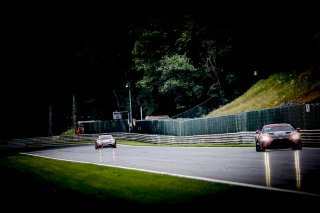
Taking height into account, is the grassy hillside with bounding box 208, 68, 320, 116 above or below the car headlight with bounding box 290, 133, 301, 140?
above

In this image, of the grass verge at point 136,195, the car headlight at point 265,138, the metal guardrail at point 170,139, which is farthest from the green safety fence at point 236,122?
the grass verge at point 136,195

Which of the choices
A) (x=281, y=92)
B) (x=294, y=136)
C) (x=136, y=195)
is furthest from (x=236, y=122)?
(x=136, y=195)

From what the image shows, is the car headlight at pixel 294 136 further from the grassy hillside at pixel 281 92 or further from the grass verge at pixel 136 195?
the grassy hillside at pixel 281 92

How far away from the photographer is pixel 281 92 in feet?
135

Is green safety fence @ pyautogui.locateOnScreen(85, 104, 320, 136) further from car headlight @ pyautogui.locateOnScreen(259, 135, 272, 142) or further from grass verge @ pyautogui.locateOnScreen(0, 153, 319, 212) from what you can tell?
grass verge @ pyautogui.locateOnScreen(0, 153, 319, 212)

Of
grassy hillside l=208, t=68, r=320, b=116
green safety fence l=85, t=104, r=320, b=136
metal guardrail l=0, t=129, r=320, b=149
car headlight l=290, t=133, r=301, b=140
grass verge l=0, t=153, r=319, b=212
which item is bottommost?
grass verge l=0, t=153, r=319, b=212

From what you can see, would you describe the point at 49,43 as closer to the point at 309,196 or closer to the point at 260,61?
the point at 260,61

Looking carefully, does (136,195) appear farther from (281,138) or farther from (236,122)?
(236,122)

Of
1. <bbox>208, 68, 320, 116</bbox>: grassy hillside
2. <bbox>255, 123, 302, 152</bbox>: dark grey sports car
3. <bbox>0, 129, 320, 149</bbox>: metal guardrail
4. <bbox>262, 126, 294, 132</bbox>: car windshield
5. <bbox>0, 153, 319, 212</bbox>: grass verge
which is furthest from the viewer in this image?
<bbox>208, 68, 320, 116</bbox>: grassy hillside

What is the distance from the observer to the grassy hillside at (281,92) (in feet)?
119

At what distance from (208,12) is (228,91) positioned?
1138cm

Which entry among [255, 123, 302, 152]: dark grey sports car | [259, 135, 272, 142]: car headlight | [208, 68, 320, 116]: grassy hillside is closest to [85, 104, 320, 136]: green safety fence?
[255, 123, 302, 152]: dark grey sports car

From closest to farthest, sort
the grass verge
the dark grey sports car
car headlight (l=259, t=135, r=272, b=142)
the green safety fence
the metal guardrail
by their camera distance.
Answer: the grass verge < the dark grey sports car < car headlight (l=259, t=135, r=272, b=142) < the metal guardrail < the green safety fence

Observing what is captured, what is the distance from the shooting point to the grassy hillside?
36125 millimetres
